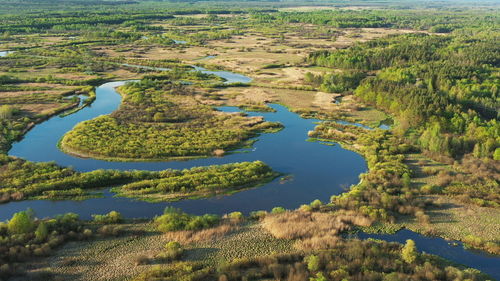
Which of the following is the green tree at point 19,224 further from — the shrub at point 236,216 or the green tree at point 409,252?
the green tree at point 409,252

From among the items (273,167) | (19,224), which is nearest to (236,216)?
(273,167)

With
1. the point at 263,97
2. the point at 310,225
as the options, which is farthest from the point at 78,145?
the point at 263,97

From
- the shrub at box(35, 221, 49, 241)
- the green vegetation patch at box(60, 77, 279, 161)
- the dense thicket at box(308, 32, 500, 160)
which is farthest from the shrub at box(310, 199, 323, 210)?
the shrub at box(35, 221, 49, 241)

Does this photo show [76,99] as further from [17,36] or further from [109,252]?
[17,36]

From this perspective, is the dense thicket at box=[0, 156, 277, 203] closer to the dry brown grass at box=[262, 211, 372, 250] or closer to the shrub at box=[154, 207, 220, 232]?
the shrub at box=[154, 207, 220, 232]

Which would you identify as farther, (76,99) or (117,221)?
(76,99)

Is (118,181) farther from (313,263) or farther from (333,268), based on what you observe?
(333,268)
